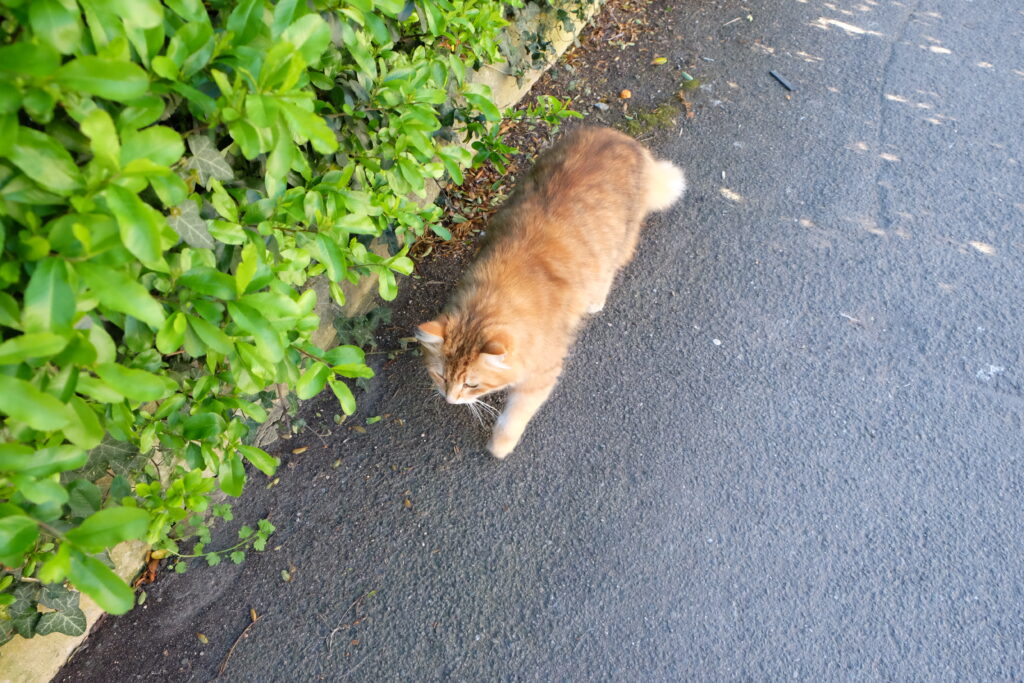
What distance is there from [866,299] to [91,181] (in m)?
3.64

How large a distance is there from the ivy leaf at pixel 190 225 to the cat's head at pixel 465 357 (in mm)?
986

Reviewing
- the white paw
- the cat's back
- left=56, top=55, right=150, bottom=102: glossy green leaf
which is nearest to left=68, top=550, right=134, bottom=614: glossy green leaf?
left=56, top=55, right=150, bottom=102: glossy green leaf

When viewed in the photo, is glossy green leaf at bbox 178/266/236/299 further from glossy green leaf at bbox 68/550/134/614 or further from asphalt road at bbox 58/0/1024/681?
asphalt road at bbox 58/0/1024/681

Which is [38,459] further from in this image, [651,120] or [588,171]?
[651,120]

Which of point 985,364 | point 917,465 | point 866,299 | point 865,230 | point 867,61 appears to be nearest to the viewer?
point 917,465

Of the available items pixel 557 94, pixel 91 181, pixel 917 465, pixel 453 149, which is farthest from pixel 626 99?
pixel 91 181

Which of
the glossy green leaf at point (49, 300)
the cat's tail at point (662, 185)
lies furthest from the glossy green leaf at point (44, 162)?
the cat's tail at point (662, 185)

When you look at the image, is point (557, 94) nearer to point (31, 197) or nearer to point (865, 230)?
point (865, 230)

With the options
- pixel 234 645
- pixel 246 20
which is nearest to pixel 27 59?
pixel 246 20

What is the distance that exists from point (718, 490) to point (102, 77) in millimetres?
2702

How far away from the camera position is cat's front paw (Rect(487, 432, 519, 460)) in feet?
9.20

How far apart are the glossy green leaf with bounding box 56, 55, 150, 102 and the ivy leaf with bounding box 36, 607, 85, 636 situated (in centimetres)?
166

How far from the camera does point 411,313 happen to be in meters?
3.31

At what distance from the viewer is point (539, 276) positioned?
264 centimetres
